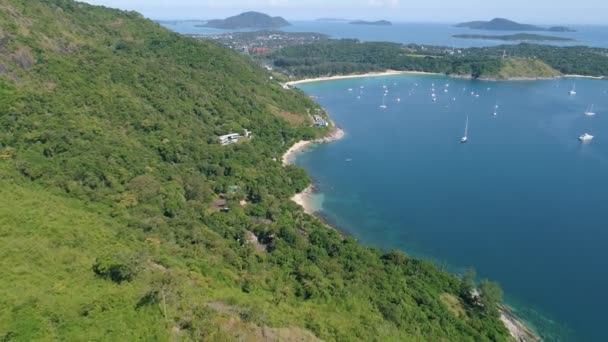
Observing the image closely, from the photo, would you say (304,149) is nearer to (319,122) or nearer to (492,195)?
(319,122)

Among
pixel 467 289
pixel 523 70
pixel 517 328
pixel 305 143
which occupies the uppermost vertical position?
pixel 523 70

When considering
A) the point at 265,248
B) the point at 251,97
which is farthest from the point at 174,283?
the point at 251,97

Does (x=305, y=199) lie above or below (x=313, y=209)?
above

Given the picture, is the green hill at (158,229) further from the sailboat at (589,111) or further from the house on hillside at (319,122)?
the sailboat at (589,111)

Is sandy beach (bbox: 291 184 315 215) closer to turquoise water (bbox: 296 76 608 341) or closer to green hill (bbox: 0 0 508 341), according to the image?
green hill (bbox: 0 0 508 341)

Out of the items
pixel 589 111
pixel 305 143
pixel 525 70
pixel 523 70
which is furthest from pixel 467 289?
pixel 525 70

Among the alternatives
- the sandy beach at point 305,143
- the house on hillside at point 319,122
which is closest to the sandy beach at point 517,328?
the sandy beach at point 305,143
